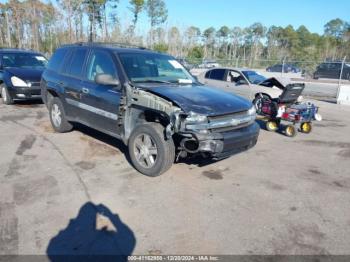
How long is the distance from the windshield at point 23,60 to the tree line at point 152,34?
19634 millimetres

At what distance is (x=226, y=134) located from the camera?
4.43 m

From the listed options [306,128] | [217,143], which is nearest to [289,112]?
[306,128]

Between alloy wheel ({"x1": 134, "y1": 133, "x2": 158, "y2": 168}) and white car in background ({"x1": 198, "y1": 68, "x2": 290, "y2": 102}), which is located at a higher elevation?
white car in background ({"x1": 198, "y1": 68, "x2": 290, "y2": 102})

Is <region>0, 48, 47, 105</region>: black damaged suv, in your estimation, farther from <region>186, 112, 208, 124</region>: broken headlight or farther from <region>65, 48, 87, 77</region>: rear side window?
<region>186, 112, 208, 124</region>: broken headlight

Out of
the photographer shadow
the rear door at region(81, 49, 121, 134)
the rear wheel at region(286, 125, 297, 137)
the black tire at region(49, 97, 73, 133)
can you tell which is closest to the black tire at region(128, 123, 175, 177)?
the rear door at region(81, 49, 121, 134)

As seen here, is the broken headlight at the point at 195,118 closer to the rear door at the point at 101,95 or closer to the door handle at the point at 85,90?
the rear door at the point at 101,95

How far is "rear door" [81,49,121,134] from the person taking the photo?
5.15m

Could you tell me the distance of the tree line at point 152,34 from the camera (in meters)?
41.1

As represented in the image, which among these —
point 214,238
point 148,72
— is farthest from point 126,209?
point 148,72

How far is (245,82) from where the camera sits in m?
11.3

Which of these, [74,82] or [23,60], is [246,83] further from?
[23,60]

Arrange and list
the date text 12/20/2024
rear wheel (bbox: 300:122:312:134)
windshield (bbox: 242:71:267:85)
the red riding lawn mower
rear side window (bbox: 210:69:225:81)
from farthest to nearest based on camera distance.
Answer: rear side window (bbox: 210:69:225:81), windshield (bbox: 242:71:267:85), rear wheel (bbox: 300:122:312:134), the red riding lawn mower, the date text 12/20/2024

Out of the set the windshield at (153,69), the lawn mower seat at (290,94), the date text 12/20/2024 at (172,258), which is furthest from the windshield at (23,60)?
the date text 12/20/2024 at (172,258)

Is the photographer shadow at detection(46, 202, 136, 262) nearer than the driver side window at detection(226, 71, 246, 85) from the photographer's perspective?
Yes
